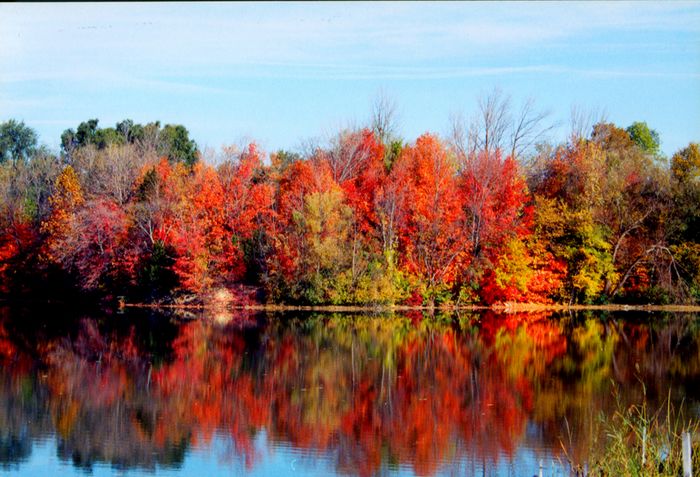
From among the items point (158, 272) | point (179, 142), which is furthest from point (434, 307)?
point (179, 142)

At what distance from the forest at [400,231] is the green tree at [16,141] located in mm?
25827

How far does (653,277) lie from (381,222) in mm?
12824

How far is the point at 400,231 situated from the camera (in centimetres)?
4356

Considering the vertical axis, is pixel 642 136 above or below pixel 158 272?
above

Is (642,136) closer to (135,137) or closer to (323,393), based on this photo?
(135,137)

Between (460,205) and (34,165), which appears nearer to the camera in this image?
(460,205)

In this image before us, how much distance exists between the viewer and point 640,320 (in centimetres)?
3675

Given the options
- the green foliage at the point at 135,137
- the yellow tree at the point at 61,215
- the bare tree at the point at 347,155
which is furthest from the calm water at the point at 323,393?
the green foliage at the point at 135,137

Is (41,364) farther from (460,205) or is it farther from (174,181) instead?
(460,205)

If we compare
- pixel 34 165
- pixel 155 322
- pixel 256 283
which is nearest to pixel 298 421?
pixel 155 322

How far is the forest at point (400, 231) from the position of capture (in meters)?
41.2

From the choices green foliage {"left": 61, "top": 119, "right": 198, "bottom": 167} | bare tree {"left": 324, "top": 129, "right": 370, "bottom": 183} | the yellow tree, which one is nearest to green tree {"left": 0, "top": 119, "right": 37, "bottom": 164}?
green foliage {"left": 61, "top": 119, "right": 198, "bottom": 167}

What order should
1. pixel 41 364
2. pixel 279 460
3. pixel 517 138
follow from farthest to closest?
pixel 517 138 < pixel 41 364 < pixel 279 460

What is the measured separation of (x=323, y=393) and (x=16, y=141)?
57589 mm
